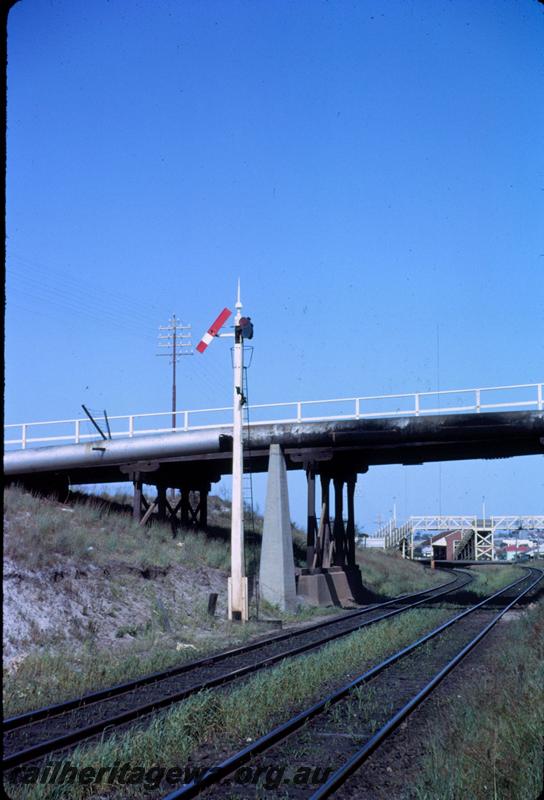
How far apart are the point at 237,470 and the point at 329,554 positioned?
30.0 ft

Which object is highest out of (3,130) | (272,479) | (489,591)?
(3,130)

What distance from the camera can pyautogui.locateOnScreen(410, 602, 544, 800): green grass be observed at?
6559 mm

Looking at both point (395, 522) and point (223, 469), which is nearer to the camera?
point (223, 469)

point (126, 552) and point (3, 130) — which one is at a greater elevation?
point (3, 130)

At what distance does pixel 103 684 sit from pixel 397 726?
192 inches

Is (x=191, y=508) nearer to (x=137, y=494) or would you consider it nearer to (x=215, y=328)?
(x=137, y=494)

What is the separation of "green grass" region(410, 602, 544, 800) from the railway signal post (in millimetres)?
9964

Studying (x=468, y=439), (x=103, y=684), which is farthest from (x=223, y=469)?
(x=103, y=684)

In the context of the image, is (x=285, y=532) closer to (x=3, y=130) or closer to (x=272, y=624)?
(x=272, y=624)

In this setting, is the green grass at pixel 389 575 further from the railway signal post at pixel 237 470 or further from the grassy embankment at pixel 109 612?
the railway signal post at pixel 237 470

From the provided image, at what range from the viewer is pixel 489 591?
3647 cm

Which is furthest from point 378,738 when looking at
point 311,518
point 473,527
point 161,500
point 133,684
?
point 473,527

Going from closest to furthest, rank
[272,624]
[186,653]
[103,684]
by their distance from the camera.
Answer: [103,684], [186,653], [272,624]

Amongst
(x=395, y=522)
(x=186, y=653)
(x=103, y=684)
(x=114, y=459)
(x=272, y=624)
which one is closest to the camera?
(x=103, y=684)
